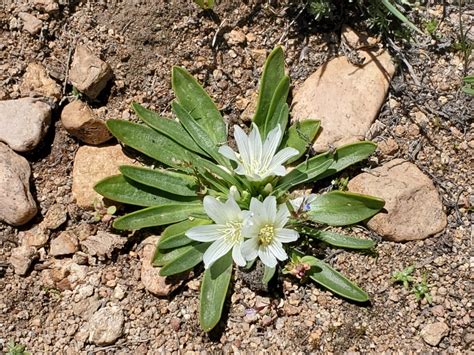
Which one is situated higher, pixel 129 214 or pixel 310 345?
pixel 129 214

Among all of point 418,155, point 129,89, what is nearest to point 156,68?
point 129,89

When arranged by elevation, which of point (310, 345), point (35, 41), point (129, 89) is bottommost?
point (310, 345)

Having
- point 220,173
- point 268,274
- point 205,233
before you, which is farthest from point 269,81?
point 268,274

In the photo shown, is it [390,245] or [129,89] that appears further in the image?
[129,89]

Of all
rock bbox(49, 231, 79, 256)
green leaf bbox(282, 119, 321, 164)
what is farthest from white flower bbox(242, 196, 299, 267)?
rock bbox(49, 231, 79, 256)

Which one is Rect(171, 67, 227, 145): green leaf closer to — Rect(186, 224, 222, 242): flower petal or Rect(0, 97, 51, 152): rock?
Rect(186, 224, 222, 242): flower petal

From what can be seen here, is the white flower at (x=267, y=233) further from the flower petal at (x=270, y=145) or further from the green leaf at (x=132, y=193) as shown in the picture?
the green leaf at (x=132, y=193)

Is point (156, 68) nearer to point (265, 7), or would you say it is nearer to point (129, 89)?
point (129, 89)

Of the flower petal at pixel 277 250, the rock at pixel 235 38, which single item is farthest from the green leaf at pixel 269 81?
the flower petal at pixel 277 250
